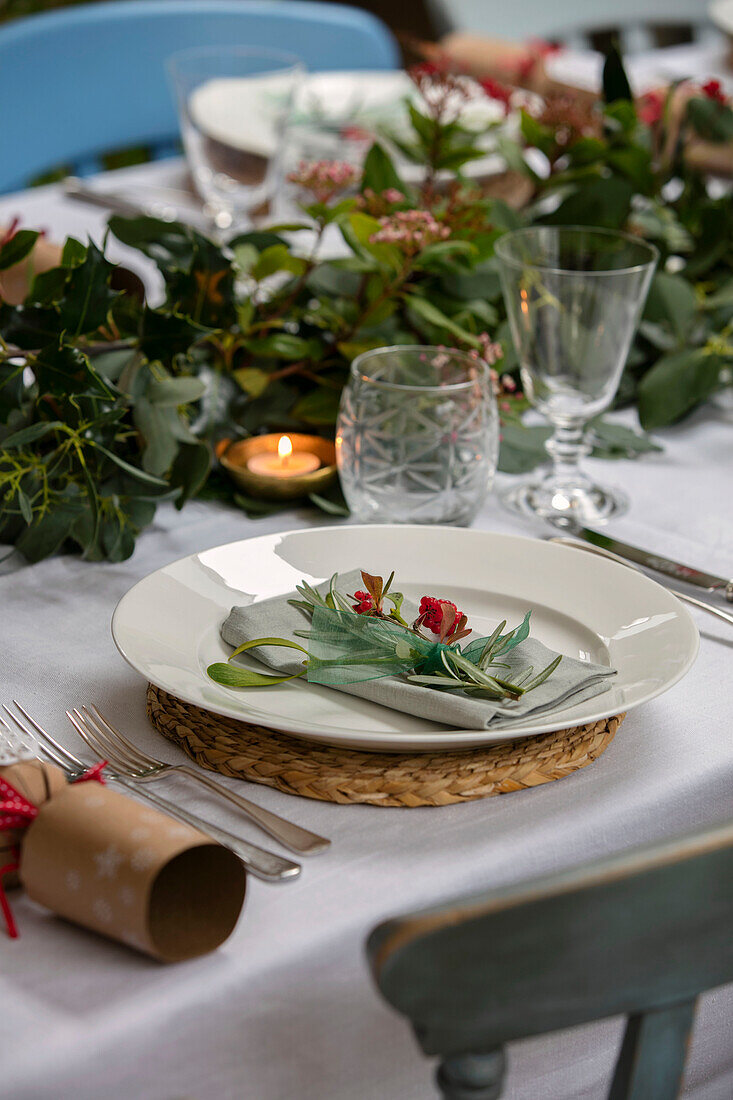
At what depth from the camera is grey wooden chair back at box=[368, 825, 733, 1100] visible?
36cm

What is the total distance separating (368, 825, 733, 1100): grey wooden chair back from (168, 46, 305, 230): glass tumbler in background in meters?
1.03

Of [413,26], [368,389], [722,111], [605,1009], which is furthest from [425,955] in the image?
[413,26]

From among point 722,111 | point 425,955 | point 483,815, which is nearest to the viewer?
point 425,955

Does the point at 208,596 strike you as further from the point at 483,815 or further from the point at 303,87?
the point at 303,87

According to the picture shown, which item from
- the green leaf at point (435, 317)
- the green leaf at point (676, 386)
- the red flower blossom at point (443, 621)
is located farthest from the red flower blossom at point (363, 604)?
the green leaf at point (676, 386)

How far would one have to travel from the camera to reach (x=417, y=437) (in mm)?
751

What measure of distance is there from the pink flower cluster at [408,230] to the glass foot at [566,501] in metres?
0.19

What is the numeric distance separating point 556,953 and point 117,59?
1.87 m

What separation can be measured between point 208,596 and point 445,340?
0.38 metres

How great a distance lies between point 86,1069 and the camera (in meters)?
0.40

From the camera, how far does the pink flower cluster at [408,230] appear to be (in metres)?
0.84

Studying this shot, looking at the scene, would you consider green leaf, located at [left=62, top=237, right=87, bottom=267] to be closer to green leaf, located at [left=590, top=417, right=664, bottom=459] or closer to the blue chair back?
green leaf, located at [left=590, top=417, right=664, bottom=459]

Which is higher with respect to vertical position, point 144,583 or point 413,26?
point 144,583

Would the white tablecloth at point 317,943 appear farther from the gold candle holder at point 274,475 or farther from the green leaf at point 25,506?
the gold candle holder at point 274,475
